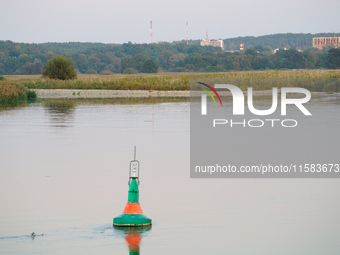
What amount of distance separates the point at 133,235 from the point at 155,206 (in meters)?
1.67

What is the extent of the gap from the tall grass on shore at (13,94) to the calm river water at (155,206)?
1091 inches

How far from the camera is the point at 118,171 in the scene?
13273 millimetres

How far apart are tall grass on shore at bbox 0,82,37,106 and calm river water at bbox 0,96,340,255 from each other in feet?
90.9

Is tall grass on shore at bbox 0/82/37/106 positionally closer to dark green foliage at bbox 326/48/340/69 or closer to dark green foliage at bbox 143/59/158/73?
dark green foliage at bbox 143/59/158/73

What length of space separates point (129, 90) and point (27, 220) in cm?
4667

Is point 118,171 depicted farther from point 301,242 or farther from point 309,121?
point 309,121

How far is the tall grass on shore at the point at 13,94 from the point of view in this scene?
44.2m

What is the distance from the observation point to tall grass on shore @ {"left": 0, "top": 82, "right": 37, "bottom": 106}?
145 feet

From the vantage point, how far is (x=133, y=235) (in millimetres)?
8258

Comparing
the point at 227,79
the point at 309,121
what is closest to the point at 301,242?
the point at 309,121
